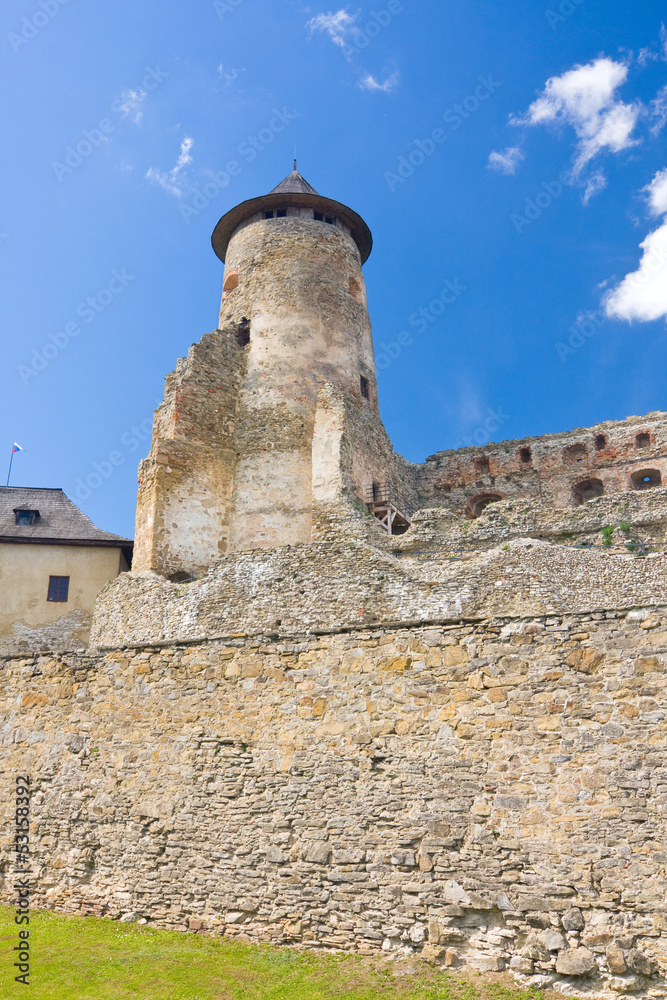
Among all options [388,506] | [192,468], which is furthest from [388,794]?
[192,468]

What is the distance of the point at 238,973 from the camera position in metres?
8.30

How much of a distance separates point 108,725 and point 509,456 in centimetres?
2311

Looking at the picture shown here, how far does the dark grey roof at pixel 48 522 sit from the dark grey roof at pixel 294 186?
46.3 ft

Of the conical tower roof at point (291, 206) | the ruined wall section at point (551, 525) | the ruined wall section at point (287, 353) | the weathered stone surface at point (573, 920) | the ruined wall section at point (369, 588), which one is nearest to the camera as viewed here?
the weathered stone surface at point (573, 920)

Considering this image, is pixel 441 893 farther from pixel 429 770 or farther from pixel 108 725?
pixel 108 725

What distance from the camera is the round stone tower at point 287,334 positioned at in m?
23.7

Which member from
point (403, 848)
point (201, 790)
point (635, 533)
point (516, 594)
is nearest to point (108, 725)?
point (201, 790)

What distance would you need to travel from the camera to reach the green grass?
771cm

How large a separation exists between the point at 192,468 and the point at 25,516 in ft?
22.5

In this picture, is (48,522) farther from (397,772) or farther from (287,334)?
(397,772)

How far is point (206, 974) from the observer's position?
27.3 feet

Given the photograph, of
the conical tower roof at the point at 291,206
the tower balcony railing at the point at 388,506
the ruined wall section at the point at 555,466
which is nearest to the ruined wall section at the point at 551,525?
the tower balcony railing at the point at 388,506

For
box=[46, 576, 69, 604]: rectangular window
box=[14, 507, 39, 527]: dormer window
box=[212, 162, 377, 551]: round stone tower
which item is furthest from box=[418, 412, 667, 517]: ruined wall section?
box=[14, 507, 39, 527]: dormer window

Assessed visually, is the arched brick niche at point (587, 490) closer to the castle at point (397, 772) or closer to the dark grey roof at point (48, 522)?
the castle at point (397, 772)
